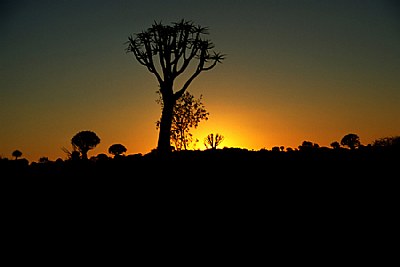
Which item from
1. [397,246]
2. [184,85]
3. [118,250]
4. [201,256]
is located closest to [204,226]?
[201,256]

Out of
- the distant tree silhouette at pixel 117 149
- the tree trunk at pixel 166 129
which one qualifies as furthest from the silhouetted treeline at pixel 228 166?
the distant tree silhouette at pixel 117 149

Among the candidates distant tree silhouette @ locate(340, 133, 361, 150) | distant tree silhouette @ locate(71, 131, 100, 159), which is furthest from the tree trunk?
distant tree silhouette @ locate(340, 133, 361, 150)

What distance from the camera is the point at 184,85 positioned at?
28766mm

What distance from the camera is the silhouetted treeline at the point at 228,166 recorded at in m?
18.7

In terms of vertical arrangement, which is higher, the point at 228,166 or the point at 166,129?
the point at 166,129

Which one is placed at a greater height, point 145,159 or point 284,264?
point 145,159

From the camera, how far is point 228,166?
19.8 meters

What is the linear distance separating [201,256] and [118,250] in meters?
2.43

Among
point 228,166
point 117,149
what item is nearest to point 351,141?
point 117,149

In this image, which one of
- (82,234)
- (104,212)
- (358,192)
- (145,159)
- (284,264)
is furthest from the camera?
(145,159)

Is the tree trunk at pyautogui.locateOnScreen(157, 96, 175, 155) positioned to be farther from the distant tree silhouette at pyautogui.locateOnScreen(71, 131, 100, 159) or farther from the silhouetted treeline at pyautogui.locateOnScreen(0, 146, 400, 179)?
the distant tree silhouette at pyautogui.locateOnScreen(71, 131, 100, 159)

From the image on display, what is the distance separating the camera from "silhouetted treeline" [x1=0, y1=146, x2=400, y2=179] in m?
18.7

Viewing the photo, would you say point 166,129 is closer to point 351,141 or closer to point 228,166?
point 228,166

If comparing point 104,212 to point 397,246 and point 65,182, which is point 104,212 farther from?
point 397,246
